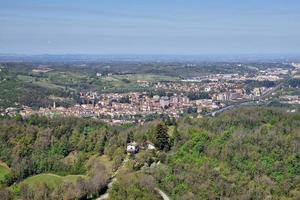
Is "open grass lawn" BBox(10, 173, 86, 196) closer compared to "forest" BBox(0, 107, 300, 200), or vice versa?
"forest" BBox(0, 107, 300, 200)

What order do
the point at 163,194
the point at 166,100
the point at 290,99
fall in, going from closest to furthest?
the point at 163,194 → the point at 166,100 → the point at 290,99

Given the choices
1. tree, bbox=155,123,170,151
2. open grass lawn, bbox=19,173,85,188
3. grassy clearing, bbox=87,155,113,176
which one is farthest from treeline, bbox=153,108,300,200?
open grass lawn, bbox=19,173,85,188

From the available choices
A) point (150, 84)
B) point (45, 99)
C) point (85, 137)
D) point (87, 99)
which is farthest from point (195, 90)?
point (85, 137)

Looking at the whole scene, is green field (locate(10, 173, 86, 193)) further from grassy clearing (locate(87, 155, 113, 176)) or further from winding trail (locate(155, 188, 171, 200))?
winding trail (locate(155, 188, 171, 200))

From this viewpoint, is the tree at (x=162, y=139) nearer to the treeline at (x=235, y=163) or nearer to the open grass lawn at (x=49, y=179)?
the treeline at (x=235, y=163)

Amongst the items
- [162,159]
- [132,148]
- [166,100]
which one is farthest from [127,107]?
[162,159]

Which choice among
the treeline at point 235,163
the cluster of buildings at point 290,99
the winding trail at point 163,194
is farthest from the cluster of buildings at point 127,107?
the winding trail at point 163,194

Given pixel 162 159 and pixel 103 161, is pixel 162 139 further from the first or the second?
pixel 103 161

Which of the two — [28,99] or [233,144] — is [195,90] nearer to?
[28,99]
